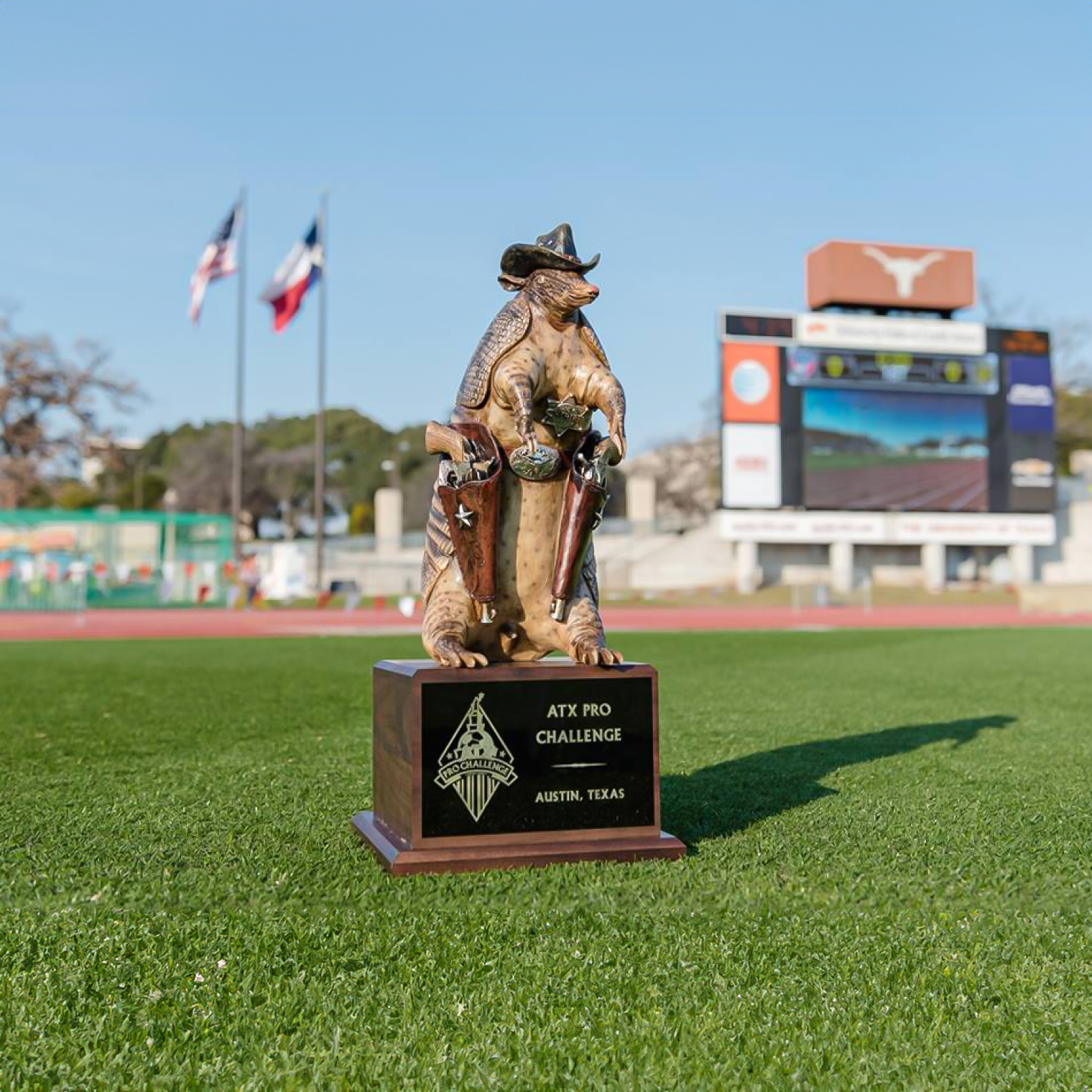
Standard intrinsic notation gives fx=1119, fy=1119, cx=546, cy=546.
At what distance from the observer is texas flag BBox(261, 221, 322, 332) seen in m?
28.4

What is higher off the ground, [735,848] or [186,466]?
[186,466]

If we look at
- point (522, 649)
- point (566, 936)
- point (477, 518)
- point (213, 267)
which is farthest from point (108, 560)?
point (566, 936)

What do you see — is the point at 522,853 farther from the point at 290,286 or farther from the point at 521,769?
the point at 290,286

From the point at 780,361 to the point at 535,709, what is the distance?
32051 millimetres

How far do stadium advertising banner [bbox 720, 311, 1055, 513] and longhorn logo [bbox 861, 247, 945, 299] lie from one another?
2.18 meters

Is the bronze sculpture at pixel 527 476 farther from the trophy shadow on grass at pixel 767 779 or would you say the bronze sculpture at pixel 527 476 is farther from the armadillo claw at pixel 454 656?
the trophy shadow on grass at pixel 767 779

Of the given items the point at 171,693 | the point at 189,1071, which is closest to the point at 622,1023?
the point at 189,1071

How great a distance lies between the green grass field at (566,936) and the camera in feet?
7.26

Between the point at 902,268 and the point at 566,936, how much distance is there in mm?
38962

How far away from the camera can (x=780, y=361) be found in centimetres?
3428

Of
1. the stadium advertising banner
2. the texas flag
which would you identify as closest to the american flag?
the texas flag

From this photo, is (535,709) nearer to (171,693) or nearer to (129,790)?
(129,790)

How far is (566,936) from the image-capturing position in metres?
2.93

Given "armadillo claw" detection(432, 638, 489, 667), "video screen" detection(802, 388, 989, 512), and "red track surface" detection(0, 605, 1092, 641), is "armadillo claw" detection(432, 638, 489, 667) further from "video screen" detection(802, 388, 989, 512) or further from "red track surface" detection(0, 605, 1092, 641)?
"video screen" detection(802, 388, 989, 512)
